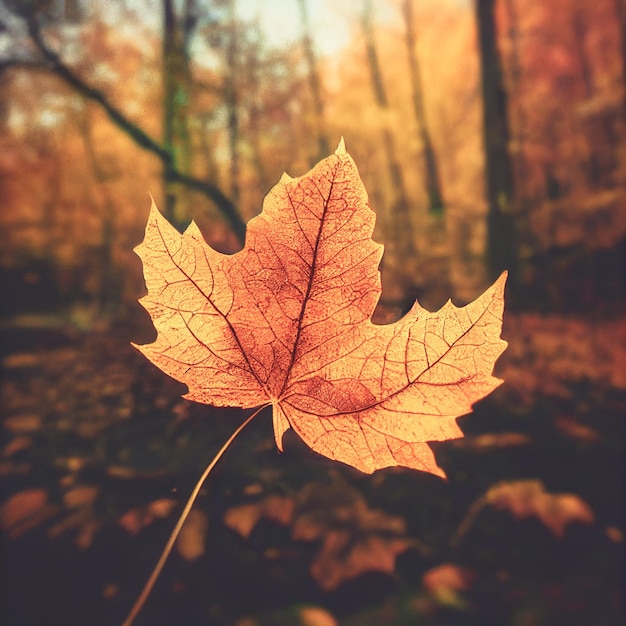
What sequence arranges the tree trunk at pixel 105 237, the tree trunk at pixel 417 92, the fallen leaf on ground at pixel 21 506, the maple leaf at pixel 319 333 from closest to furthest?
the maple leaf at pixel 319 333 < the fallen leaf on ground at pixel 21 506 < the tree trunk at pixel 105 237 < the tree trunk at pixel 417 92

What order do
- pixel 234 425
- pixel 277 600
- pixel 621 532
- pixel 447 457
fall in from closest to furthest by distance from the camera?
pixel 234 425
pixel 277 600
pixel 621 532
pixel 447 457

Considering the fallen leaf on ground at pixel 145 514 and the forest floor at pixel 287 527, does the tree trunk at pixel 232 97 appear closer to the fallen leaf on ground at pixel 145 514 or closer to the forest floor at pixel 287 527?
the forest floor at pixel 287 527

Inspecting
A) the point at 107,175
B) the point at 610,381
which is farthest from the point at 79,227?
the point at 610,381

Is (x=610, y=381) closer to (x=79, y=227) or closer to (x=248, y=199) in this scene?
(x=248, y=199)

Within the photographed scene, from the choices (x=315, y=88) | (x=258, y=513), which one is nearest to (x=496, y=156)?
(x=315, y=88)

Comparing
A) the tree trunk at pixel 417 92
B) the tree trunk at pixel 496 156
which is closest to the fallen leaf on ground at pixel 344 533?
the tree trunk at pixel 496 156

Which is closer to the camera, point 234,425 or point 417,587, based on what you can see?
point 234,425

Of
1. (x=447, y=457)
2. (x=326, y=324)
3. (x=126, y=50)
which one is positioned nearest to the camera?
(x=326, y=324)

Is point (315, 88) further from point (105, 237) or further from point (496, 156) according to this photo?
point (105, 237)
